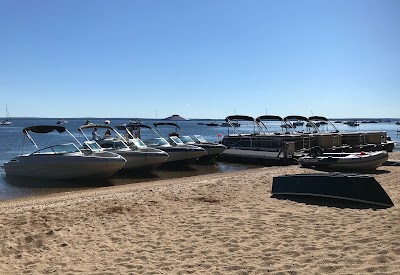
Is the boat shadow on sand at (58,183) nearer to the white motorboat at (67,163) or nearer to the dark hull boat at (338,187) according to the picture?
the white motorboat at (67,163)

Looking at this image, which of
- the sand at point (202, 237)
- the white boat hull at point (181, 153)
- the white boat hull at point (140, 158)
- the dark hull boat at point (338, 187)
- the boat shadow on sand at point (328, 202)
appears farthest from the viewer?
the white boat hull at point (181, 153)

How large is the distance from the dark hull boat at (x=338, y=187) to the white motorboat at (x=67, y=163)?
9859 millimetres

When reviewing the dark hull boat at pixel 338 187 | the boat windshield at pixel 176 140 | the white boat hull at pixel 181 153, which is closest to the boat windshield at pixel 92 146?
the white boat hull at pixel 181 153

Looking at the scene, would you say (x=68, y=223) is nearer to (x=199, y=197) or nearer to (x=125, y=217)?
(x=125, y=217)

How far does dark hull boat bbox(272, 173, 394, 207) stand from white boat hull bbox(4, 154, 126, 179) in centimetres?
972

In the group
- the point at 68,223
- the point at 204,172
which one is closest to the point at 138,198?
the point at 68,223

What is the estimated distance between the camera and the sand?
611 centimetres

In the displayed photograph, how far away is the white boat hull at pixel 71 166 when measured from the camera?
61.4 ft

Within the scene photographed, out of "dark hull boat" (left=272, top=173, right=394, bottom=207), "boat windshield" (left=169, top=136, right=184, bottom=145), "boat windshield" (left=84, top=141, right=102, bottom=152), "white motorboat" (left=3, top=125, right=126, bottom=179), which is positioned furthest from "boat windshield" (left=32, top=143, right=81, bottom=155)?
"dark hull boat" (left=272, top=173, right=394, bottom=207)

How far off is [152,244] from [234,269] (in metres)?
2.01

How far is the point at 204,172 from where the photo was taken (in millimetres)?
24844

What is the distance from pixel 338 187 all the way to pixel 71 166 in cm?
1296

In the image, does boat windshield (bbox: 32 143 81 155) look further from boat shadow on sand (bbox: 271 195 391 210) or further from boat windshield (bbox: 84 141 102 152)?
boat shadow on sand (bbox: 271 195 391 210)

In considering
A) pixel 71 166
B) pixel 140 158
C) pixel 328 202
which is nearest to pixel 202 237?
pixel 328 202
